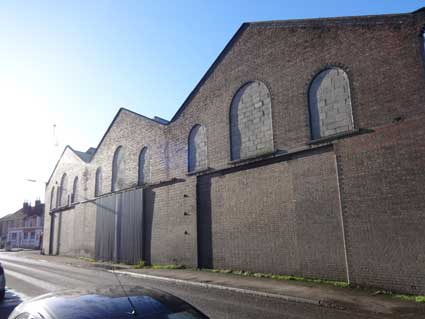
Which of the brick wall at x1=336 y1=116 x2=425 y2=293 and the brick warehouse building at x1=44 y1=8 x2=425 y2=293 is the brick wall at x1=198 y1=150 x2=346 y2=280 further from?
the brick wall at x1=336 y1=116 x2=425 y2=293

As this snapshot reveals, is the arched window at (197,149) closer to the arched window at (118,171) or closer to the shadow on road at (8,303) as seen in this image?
the arched window at (118,171)

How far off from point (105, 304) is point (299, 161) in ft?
38.7

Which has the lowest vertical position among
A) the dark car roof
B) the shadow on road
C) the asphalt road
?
the asphalt road

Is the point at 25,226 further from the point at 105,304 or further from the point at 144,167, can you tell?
the point at 105,304

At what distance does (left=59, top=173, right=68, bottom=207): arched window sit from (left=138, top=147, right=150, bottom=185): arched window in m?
14.3

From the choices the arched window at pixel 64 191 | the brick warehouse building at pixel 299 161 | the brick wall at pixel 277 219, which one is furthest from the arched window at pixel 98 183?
the brick wall at pixel 277 219

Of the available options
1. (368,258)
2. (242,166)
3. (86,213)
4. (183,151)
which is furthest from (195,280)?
(86,213)

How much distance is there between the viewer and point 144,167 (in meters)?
23.2

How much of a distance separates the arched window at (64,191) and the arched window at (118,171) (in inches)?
415

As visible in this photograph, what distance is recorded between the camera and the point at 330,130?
529 inches

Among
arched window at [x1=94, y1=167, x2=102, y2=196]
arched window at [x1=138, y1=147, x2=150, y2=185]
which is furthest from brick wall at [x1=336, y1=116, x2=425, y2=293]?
arched window at [x1=94, y1=167, x2=102, y2=196]

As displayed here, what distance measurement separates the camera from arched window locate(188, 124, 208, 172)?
18.6 meters

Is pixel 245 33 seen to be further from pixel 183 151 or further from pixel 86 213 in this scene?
pixel 86 213

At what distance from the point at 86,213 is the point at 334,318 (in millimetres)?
24916
